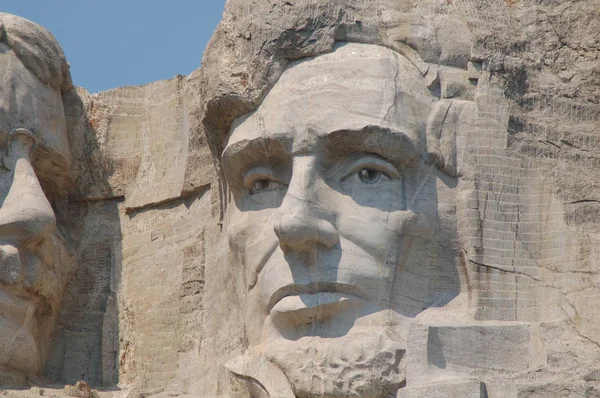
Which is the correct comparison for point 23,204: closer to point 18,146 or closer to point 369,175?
point 18,146

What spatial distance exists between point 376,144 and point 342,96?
357 mm

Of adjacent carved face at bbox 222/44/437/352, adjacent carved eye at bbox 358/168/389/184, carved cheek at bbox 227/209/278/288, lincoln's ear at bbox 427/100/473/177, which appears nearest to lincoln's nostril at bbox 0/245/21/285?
carved cheek at bbox 227/209/278/288

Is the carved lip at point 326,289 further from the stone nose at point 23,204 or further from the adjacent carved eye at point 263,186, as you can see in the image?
the stone nose at point 23,204

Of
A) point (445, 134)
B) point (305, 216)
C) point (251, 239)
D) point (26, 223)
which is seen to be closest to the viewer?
point (305, 216)

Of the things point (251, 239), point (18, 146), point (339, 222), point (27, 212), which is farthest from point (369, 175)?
point (18, 146)

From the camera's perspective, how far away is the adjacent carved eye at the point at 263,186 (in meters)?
13.9

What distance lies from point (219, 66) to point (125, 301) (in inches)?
80.6

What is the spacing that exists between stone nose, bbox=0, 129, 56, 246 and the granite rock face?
2 cm

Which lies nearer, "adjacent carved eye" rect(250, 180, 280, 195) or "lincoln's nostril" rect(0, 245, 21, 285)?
"adjacent carved eye" rect(250, 180, 280, 195)

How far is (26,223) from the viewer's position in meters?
14.6

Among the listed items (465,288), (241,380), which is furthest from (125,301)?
(465,288)

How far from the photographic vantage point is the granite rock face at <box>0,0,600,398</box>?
13.3 meters

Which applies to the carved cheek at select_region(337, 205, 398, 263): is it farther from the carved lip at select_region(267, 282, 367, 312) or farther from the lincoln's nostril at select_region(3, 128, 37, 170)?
the lincoln's nostril at select_region(3, 128, 37, 170)

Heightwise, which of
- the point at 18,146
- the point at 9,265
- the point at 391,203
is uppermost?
the point at 18,146
